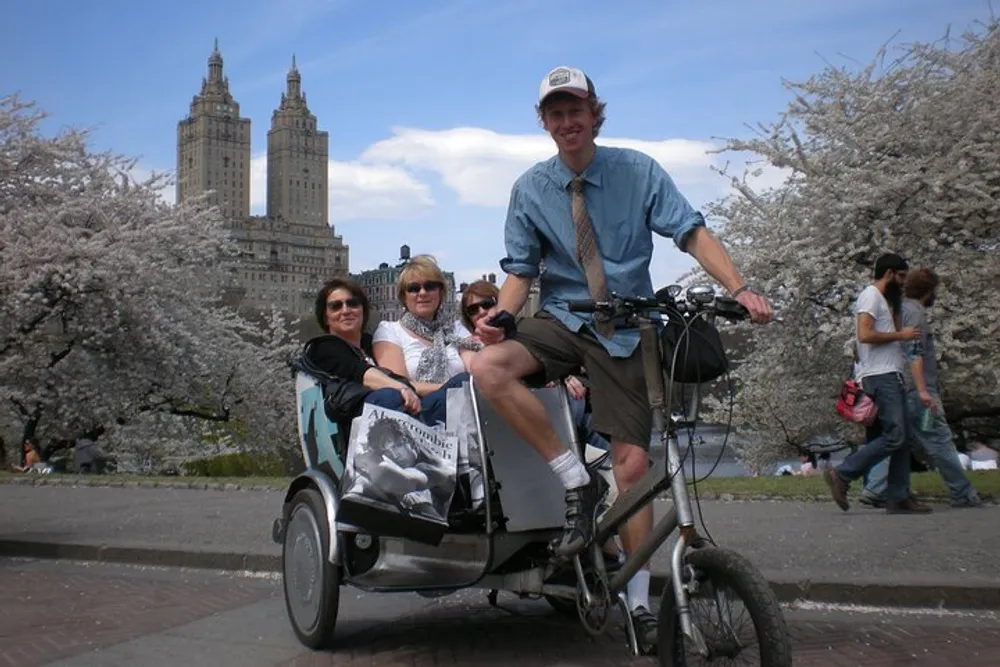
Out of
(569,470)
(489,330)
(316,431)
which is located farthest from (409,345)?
(569,470)

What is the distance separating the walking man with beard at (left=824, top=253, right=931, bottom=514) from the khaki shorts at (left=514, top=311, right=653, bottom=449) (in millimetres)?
4418

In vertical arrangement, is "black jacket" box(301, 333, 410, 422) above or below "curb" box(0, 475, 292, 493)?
above

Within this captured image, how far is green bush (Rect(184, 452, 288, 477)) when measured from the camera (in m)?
32.2

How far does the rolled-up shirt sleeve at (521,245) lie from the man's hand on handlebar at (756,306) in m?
1.10

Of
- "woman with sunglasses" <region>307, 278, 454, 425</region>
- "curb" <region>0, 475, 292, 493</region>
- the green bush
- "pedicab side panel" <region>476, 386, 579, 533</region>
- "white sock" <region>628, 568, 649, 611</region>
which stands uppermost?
"woman with sunglasses" <region>307, 278, 454, 425</region>

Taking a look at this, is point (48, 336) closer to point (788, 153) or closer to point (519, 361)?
point (788, 153)

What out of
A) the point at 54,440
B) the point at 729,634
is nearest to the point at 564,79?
the point at 729,634

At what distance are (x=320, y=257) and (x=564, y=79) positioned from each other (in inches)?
6263

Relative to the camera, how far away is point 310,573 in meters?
5.00

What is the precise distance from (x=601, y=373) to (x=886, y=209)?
1805 centimetres

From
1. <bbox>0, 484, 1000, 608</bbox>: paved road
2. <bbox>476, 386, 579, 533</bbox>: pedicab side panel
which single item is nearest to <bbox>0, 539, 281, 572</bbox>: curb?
<bbox>0, 484, 1000, 608</bbox>: paved road

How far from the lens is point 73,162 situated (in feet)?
92.2

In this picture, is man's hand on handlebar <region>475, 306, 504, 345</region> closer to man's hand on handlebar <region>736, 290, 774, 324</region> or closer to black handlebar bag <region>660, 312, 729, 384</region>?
black handlebar bag <region>660, 312, 729, 384</region>

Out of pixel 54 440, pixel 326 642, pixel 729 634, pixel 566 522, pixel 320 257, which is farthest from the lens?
pixel 320 257
